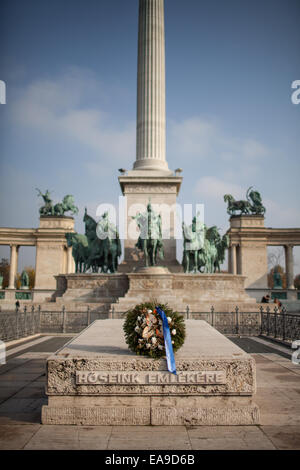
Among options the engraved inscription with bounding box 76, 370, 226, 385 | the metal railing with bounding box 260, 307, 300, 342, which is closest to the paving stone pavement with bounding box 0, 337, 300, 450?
the engraved inscription with bounding box 76, 370, 226, 385

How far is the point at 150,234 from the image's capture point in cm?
2803

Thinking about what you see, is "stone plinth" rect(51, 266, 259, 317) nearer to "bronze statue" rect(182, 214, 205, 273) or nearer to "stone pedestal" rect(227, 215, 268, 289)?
"bronze statue" rect(182, 214, 205, 273)

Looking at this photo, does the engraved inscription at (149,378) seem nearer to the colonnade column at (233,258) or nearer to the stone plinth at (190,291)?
the stone plinth at (190,291)

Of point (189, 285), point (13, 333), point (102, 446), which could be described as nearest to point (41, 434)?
point (102, 446)

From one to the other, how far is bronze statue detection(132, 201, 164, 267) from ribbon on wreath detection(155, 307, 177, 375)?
2148 cm

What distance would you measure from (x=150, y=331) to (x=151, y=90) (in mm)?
32758

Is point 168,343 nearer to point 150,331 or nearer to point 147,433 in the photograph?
point 150,331

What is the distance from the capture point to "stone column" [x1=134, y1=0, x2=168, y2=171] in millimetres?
34625

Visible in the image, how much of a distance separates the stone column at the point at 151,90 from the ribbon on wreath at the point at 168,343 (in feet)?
91.2

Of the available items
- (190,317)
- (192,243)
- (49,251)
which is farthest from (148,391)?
(49,251)

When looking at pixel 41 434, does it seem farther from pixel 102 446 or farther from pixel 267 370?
pixel 267 370

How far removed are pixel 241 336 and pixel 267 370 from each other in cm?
905

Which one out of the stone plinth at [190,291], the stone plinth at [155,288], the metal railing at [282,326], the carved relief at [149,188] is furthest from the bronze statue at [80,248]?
the metal railing at [282,326]

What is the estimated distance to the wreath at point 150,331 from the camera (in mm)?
6324
